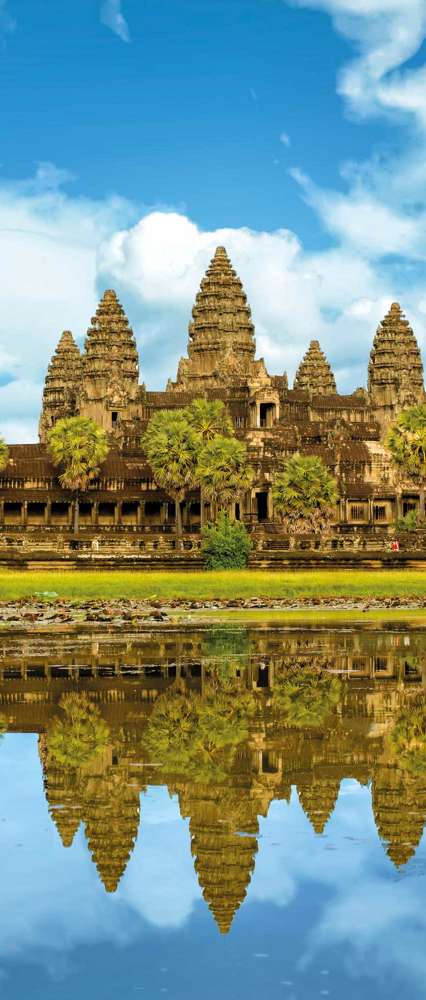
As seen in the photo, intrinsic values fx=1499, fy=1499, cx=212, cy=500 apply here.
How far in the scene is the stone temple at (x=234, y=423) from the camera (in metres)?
89.7

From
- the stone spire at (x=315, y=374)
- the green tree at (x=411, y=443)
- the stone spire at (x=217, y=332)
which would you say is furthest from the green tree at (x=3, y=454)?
the stone spire at (x=315, y=374)

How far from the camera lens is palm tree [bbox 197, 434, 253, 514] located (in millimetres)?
98875

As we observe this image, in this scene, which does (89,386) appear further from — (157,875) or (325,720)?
(157,875)

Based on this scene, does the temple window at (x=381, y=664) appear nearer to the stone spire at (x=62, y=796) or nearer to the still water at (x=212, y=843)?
the still water at (x=212, y=843)

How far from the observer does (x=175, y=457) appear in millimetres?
101312

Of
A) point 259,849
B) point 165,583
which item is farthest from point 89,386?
point 259,849

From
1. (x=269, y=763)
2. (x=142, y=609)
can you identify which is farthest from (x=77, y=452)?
(x=269, y=763)

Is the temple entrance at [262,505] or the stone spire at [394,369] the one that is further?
the stone spire at [394,369]

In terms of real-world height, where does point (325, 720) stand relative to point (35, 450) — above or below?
below

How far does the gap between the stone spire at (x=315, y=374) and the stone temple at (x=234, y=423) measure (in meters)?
0.20

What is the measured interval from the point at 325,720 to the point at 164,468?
76.5 metres

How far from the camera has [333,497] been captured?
101 metres

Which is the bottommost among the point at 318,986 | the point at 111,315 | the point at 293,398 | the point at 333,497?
the point at 318,986

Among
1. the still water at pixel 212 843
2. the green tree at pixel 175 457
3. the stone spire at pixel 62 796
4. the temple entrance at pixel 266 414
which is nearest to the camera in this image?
the still water at pixel 212 843
